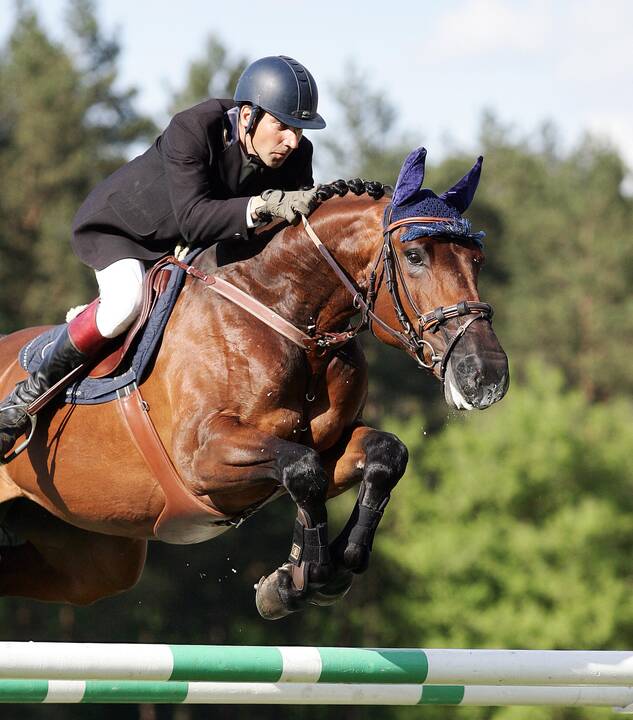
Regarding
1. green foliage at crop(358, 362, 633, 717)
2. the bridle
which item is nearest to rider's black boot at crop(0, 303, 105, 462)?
the bridle

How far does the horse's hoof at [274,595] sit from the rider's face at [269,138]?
1807mm

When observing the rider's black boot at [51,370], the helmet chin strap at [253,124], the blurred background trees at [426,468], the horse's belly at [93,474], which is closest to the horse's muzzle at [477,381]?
the helmet chin strap at [253,124]

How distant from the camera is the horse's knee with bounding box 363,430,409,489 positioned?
5.00 metres

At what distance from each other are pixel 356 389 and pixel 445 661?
129 cm

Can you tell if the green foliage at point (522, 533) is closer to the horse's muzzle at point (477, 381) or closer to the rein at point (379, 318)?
the rein at point (379, 318)

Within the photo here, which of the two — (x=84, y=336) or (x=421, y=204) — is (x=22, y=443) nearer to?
(x=84, y=336)

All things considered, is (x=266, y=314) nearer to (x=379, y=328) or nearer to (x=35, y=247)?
(x=379, y=328)

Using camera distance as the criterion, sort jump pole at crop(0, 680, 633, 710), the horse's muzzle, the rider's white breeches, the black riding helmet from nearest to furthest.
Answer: jump pole at crop(0, 680, 633, 710), the horse's muzzle, the black riding helmet, the rider's white breeches

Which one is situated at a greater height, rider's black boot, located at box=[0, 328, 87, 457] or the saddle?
the saddle

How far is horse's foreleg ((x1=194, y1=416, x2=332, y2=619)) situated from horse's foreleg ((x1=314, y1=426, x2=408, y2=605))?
10cm

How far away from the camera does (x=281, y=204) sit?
5.11 m

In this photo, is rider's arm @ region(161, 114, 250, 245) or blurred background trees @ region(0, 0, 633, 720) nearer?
rider's arm @ region(161, 114, 250, 245)

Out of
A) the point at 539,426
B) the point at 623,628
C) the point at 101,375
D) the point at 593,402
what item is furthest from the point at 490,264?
the point at 101,375

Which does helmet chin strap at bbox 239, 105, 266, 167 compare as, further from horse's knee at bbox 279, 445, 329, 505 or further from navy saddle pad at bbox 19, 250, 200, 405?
horse's knee at bbox 279, 445, 329, 505
